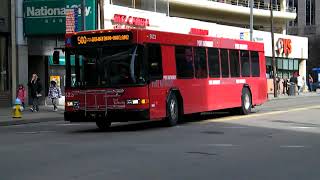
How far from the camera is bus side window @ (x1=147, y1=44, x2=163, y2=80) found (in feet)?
57.2

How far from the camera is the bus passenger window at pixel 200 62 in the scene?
1998 centimetres

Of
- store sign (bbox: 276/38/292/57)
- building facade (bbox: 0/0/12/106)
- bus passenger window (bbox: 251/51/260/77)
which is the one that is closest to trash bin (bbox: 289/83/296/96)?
store sign (bbox: 276/38/292/57)

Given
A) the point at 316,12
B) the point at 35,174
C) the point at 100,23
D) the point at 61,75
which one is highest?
the point at 316,12

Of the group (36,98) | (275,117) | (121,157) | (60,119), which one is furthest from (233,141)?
(36,98)

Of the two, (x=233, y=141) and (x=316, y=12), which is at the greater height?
(x=316, y=12)

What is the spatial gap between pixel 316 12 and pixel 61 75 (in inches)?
3007

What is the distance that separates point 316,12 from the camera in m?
101

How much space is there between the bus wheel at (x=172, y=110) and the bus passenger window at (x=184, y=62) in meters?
0.80

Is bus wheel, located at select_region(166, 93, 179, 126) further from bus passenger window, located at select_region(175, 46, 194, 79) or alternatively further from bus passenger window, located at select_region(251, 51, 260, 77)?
bus passenger window, located at select_region(251, 51, 260, 77)

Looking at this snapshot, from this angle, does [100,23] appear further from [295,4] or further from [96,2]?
[295,4]

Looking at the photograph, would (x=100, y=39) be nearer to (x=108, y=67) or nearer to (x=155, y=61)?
(x=108, y=67)

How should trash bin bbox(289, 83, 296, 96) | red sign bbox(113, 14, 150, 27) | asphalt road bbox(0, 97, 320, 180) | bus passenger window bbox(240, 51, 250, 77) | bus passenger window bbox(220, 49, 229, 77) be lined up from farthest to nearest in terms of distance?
trash bin bbox(289, 83, 296, 96) → red sign bbox(113, 14, 150, 27) → bus passenger window bbox(240, 51, 250, 77) → bus passenger window bbox(220, 49, 229, 77) → asphalt road bbox(0, 97, 320, 180)

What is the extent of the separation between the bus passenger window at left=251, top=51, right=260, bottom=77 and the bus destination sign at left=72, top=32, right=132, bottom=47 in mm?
8817

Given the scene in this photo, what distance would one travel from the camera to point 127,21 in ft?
117
